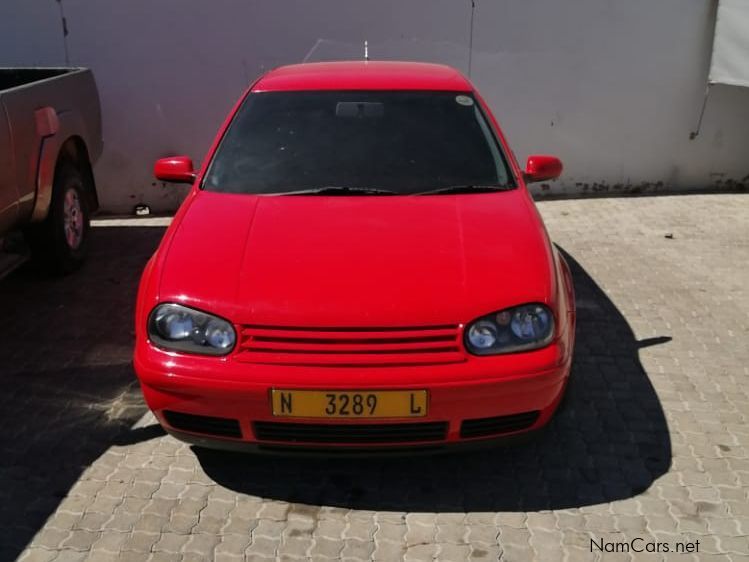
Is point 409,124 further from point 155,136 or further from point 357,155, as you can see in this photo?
point 155,136

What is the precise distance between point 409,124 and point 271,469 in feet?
6.33

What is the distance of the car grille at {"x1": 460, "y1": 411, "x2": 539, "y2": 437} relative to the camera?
111 inches

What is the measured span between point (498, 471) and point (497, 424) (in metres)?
0.47

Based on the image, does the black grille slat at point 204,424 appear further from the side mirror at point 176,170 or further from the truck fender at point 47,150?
the truck fender at point 47,150

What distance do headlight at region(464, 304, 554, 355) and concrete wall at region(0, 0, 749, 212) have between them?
4851mm

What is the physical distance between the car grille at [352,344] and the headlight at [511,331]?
80 mm

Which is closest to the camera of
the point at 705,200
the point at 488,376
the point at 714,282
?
the point at 488,376

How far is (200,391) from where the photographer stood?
2.73m

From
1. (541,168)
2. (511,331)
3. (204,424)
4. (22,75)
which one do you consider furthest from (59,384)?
(22,75)

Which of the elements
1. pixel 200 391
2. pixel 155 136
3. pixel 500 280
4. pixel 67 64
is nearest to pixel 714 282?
pixel 500 280

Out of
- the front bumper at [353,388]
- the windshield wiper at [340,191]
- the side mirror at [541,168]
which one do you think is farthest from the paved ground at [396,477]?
the windshield wiper at [340,191]

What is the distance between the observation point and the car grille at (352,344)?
107 inches

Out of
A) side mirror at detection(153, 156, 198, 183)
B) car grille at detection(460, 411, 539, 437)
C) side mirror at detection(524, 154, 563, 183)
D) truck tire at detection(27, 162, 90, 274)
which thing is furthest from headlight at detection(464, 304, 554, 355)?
truck tire at detection(27, 162, 90, 274)

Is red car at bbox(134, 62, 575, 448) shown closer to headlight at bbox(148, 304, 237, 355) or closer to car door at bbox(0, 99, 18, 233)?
headlight at bbox(148, 304, 237, 355)
